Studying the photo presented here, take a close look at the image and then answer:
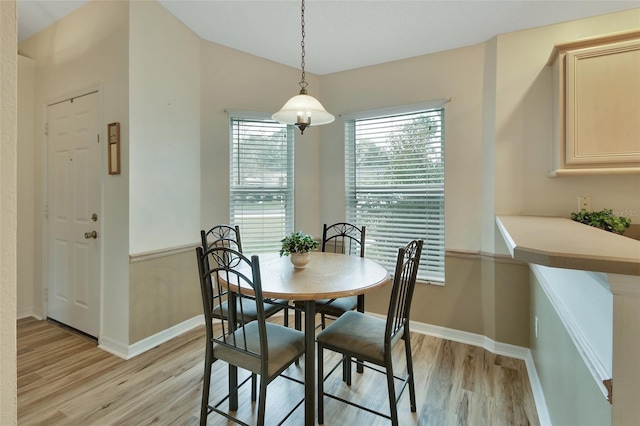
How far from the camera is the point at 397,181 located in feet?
10.0

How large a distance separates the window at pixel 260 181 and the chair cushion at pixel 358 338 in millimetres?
1592

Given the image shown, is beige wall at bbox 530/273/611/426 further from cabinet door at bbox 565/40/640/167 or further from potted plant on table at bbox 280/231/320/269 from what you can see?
potted plant on table at bbox 280/231/320/269

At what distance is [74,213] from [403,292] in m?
2.92

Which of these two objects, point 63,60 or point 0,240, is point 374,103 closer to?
point 63,60

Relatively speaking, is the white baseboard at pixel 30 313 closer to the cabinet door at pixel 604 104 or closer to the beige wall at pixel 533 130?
the beige wall at pixel 533 130

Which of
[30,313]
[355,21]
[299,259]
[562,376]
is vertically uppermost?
A: [355,21]

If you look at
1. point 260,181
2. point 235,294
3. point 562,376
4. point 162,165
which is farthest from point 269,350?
point 260,181

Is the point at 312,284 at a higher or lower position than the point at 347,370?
higher

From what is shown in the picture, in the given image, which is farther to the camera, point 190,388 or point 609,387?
point 190,388

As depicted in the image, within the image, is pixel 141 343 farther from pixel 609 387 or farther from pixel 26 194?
pixel 609 387

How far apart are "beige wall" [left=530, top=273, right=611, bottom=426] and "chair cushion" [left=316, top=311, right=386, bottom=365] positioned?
0.79m

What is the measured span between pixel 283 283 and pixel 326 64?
7.93ft

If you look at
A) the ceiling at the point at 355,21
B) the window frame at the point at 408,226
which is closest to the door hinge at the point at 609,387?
the window frame at the point at 408,226

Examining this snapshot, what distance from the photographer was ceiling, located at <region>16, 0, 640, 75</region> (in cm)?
224
